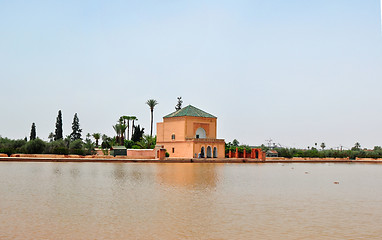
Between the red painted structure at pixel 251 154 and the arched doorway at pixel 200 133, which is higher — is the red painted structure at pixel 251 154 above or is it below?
below

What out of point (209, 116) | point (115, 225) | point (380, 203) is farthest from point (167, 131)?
point (115, 225)

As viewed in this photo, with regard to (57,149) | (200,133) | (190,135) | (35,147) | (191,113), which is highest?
(191,113)

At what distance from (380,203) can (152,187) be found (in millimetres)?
8645

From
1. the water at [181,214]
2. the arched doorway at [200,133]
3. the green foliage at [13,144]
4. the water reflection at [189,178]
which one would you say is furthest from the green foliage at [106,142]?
the water at [181,214]

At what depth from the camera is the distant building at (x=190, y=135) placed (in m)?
49.4

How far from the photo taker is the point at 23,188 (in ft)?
52.6

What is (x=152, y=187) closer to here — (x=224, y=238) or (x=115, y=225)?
(x=115, y=225)

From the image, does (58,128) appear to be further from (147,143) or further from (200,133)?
(200,133)

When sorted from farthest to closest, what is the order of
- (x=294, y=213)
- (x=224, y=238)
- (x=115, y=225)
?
(x=294, y=213), (x=115, y=225), (x=224, y=238)

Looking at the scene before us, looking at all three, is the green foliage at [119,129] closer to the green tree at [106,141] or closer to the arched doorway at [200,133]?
the green tree at [106,141]

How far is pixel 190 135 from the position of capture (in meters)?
50.9

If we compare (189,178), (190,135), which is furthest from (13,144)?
(189,178)

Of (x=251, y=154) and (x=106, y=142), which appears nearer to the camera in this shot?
(x=251, y=154)

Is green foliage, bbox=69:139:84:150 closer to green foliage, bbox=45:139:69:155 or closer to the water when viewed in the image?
green foliage, bbox=45:139:69:155
